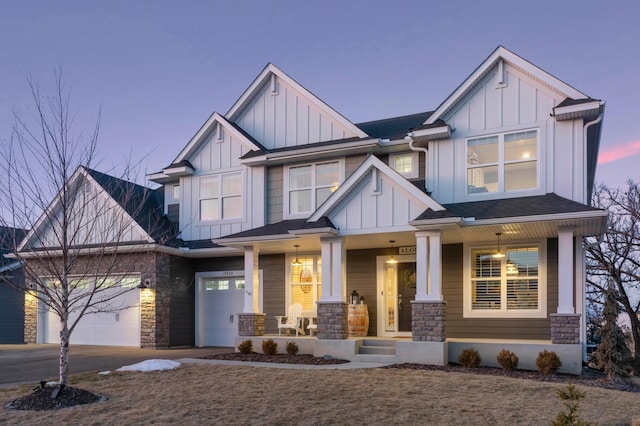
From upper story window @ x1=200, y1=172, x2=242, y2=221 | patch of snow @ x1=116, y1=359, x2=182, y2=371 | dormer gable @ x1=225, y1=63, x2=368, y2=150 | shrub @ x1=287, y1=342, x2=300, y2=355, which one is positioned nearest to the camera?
patch of snow @ x1=116, y1=359, x2=182, y2=371

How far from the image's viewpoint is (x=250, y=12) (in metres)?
17.3

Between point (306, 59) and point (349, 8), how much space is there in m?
4.28

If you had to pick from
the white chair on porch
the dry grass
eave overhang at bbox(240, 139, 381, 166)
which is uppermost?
eave overhang at bbox(240, 139, 381, 166)

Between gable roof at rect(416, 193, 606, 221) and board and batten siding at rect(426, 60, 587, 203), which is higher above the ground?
board and batten siding at rect(426, 60, 587, 203)

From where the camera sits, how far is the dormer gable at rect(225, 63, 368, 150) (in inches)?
625

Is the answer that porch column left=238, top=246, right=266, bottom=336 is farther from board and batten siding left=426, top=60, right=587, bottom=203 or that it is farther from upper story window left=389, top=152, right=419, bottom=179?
board and batten siding left=426, top=60, right=587, bottom=203

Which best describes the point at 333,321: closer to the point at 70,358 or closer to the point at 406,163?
the point at 406,163

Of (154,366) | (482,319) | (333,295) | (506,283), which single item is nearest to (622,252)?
(506,283)

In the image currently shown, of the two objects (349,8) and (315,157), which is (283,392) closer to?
(315,157)

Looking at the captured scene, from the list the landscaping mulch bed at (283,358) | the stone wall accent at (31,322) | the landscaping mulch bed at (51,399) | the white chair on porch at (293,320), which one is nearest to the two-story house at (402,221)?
the landscaping mulch bed at (283,358)

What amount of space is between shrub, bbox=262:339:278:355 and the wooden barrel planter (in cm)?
197

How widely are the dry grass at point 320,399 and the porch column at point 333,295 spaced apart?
215 cm

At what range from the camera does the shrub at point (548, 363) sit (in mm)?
10633

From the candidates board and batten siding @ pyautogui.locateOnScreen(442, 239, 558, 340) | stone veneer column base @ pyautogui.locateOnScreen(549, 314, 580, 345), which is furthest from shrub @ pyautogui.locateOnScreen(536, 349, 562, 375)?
board and batten siding @ pyautogui.locateOnScreen(442, 239, 558, 340)
